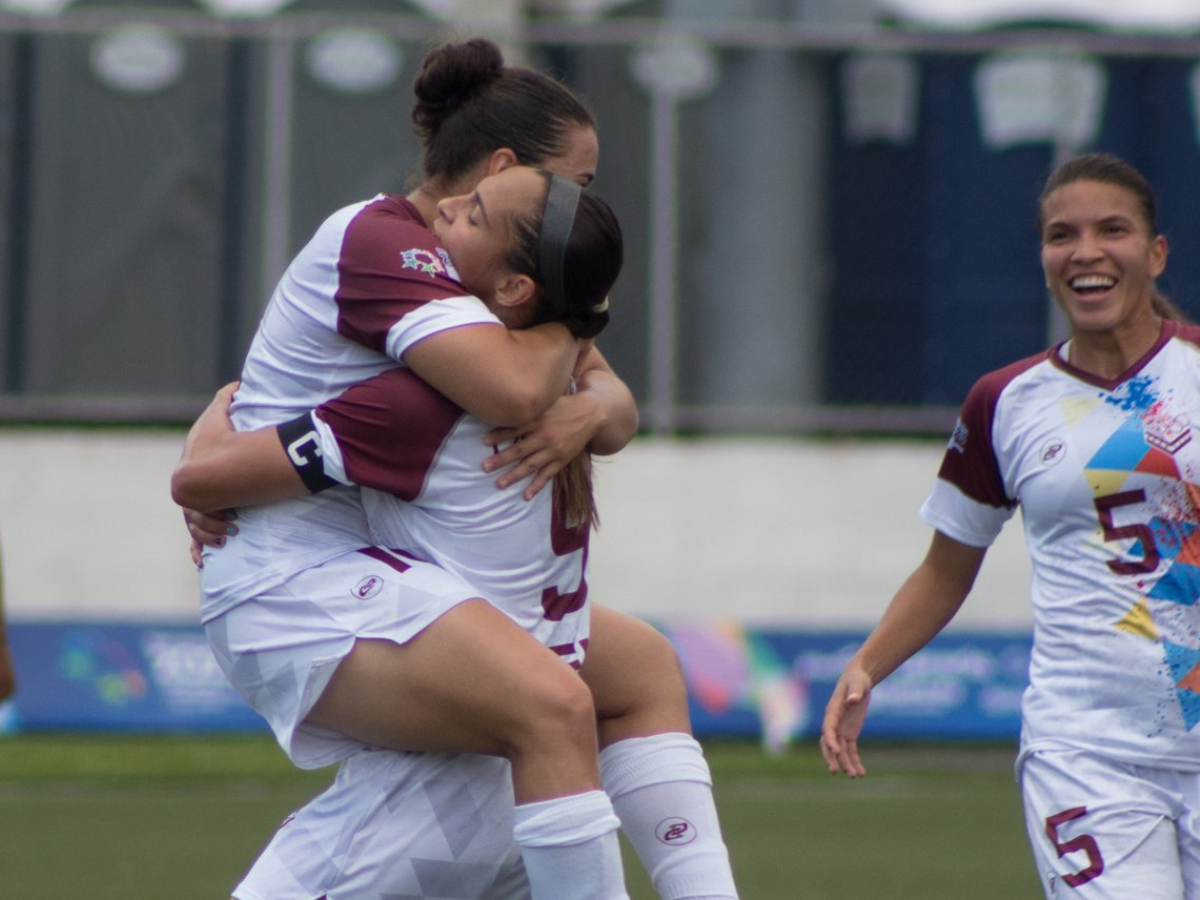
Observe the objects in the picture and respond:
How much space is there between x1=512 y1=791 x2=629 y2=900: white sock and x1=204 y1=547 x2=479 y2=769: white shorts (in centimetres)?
38

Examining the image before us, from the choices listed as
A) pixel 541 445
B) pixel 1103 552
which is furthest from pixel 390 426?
pixel 1103 552

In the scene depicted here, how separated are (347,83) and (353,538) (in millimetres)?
8223

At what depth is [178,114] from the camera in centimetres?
1141

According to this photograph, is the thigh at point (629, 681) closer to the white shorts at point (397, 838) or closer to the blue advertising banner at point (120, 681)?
the white shorts at point (397, 838)

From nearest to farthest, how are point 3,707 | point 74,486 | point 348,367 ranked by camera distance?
point 348,367 → point 3,707 → point 74,486

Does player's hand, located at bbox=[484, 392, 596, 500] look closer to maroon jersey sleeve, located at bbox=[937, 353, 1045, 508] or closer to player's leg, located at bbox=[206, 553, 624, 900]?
player's leg, located at bbox=[206, 553, 624, 900]

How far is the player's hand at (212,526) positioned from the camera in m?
3.54

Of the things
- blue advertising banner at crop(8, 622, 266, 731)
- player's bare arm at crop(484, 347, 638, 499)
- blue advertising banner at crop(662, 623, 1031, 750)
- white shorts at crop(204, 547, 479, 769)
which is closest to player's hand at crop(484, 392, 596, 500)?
player's bare arm at crop(484, 347, 638, 499)

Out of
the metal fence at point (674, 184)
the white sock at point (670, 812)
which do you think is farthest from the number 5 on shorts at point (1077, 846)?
the metal fence at point (674, 184)

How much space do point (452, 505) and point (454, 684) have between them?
34 centimetres

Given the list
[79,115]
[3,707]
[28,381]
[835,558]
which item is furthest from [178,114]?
[835,558]

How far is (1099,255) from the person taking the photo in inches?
151

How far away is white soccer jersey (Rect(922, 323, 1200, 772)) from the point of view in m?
3.71

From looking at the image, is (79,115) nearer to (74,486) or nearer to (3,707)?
(74,486)
